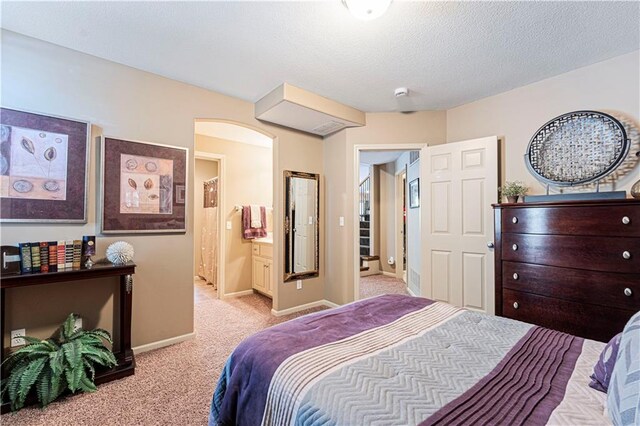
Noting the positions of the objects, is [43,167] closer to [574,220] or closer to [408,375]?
[408,375]

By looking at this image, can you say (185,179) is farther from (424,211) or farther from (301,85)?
(424,211)

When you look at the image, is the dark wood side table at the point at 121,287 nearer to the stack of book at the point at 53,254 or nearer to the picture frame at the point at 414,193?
the stack of book at the point at 53,254

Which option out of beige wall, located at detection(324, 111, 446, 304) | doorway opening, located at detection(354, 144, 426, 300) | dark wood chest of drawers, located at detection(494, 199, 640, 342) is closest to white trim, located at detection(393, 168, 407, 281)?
doorway opening, located at detection(354, 144, 426, 300)

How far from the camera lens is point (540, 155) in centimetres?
260

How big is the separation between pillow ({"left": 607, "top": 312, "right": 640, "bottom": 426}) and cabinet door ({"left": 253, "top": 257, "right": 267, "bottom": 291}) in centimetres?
364

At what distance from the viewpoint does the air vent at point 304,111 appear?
281 cm

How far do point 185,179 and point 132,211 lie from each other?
0.52m

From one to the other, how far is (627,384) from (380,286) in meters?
4.36

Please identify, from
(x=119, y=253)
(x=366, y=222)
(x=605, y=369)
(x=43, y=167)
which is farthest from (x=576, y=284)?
(x=366, y=222)

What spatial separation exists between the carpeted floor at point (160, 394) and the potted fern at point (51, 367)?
88 mm

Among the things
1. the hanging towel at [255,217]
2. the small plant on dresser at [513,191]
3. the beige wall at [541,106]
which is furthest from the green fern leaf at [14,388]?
the beige wall at [541,106]

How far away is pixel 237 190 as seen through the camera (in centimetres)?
440

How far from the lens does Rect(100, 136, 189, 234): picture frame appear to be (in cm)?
229

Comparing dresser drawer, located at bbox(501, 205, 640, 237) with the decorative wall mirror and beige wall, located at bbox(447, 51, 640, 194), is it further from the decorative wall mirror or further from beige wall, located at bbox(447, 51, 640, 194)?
the decorative wall mirror
